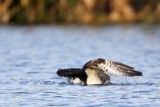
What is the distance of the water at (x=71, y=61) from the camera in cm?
1280

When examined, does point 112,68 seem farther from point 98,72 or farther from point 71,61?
point 71,61

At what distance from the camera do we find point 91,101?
12.5 m

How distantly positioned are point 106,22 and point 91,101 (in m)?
23.2

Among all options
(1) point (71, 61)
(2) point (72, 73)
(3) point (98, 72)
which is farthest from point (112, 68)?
(1) point (71, 61)

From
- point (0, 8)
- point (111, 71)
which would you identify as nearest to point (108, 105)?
point (111, 71)

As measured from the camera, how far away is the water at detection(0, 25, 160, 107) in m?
12.8

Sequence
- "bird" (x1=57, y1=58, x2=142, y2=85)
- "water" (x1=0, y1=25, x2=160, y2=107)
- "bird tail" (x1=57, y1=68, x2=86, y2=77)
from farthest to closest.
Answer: "bird tail" (x1=57, y1=68, x2=86, y2=77) < "bird" (x1=57, y1=58, x2=142, y2=85) < "water" (x1=0, y1=25, x2=160, y2=107)

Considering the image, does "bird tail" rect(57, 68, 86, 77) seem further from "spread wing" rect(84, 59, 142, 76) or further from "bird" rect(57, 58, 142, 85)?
"spread wing" rect(84, 59, 142, 76)

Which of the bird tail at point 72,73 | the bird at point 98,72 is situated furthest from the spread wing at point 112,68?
the bird tail at point 72,73

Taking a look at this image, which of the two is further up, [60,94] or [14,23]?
[14,23]

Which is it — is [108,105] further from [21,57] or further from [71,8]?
[71,8]

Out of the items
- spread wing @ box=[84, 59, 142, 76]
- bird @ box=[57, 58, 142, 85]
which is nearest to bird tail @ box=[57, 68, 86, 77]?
bird @ box=[57, 58, 142, 85]

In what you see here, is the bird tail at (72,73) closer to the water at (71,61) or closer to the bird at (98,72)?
the bird at (98,72)

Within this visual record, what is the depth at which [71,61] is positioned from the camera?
2031 cm
